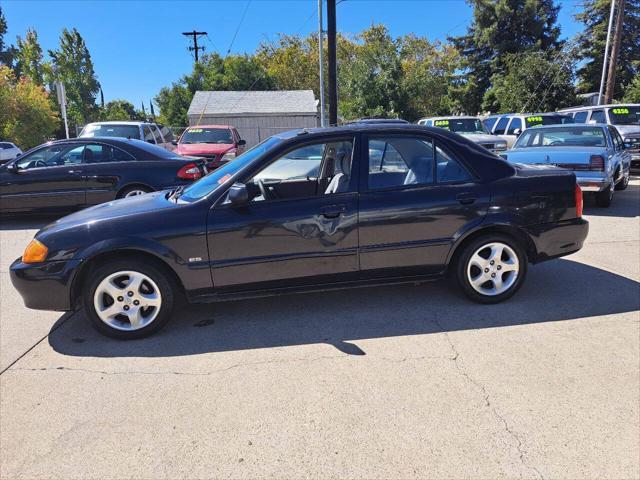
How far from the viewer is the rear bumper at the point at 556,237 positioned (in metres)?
4.23

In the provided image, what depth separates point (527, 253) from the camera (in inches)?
170

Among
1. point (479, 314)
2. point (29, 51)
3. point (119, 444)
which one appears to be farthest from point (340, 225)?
A: point (29, 51)

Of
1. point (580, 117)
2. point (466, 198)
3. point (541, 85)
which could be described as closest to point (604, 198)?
point (466, 198)

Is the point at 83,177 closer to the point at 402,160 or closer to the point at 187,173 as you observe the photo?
the point at 187,173

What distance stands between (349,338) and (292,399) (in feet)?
2.94

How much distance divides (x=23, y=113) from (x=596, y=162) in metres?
31.0

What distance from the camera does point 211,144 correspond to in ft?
45.5

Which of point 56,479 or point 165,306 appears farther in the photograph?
point 165,306

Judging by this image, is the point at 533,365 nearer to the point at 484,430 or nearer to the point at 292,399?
the point at 484,430

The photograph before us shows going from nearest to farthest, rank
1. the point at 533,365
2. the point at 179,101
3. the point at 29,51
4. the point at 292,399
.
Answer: the point at 292,399, the point at 533,365, the point at 179,101, the point at 29,51

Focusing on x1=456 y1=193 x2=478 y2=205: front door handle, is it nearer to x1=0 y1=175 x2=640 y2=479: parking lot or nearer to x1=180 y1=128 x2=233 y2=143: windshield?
x1=0 y1=175 x2=640 y2=479: parking lot

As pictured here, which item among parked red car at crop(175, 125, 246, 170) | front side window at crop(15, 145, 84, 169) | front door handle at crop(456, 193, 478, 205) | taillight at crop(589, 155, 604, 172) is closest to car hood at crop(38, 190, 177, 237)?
front door handle at crop(456, 193, 478, 205)

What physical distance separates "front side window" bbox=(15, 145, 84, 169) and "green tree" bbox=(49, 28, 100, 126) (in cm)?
5098

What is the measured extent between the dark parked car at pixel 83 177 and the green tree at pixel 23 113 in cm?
2327
